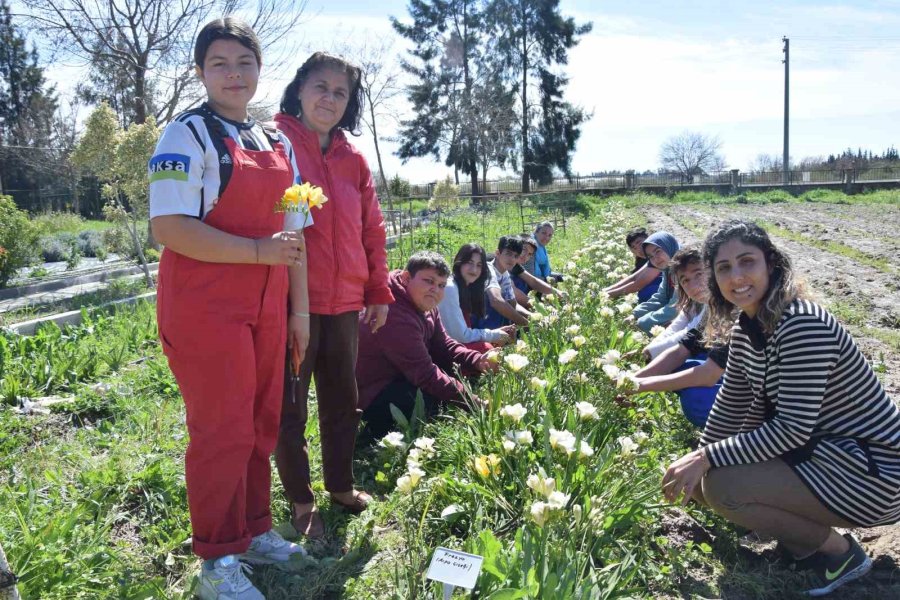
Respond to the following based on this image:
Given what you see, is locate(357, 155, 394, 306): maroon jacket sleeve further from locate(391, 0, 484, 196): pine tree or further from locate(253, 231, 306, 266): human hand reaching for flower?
locate(391, 0, 484, 196): pine tree

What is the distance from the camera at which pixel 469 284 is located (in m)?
4.98

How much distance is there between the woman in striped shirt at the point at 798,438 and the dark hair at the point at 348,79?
147cm

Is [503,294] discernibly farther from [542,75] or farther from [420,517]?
[542,75]

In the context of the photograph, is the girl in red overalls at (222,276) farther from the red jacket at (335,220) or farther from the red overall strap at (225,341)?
the red jacket at (335,220)

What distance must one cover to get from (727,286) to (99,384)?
373 cm

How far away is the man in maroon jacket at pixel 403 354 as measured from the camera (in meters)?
3.48

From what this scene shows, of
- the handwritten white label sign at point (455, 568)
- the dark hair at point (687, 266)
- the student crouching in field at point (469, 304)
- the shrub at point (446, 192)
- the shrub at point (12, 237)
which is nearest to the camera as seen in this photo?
the handwritten white label sign at point (455, 568)

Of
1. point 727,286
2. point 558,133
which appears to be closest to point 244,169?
point 727,286

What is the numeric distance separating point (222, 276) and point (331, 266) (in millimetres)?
591

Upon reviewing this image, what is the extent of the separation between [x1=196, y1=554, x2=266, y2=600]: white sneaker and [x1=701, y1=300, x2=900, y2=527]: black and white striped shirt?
1601mm

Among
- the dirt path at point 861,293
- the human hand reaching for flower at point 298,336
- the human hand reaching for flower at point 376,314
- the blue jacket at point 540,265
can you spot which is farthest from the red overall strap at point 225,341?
the blue jacket at point 540,265

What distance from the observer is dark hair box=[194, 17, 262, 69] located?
2.02 metres

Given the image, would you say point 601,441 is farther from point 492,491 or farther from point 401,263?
point 401,263

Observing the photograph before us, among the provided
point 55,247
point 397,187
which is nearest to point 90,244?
point 55,247
